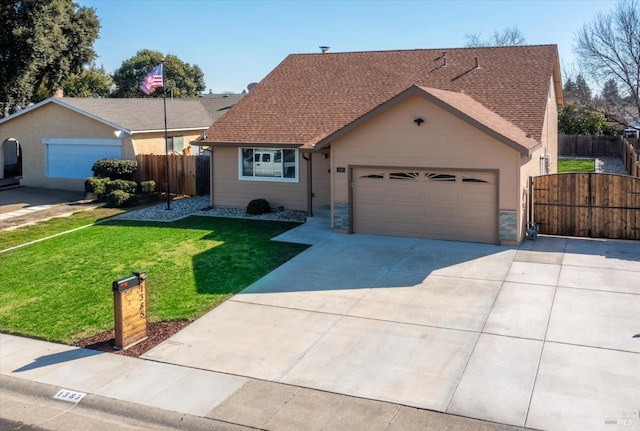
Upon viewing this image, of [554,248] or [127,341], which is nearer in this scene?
[127,341]

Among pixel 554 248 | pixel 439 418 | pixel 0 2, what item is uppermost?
pixel 0 2

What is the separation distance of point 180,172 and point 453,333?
18092mm

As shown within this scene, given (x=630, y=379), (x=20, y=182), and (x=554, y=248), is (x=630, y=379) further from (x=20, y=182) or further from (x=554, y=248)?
(x=20, y=182)

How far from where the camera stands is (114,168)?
84.3 ft

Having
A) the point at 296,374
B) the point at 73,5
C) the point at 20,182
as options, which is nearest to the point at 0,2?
the point at 73,5

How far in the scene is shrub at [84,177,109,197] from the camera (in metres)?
24.7

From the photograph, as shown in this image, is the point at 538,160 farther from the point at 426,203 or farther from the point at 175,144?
the point at 175,144

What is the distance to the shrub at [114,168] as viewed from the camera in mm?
25656

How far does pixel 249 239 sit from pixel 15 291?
248 inches

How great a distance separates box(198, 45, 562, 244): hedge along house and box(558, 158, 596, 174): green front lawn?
6.02 metres

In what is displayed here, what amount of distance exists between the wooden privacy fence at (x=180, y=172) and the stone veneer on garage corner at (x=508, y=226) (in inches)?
554

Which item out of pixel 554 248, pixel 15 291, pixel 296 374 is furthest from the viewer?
Answer: pixel 554 248

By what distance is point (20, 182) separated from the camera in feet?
98.2

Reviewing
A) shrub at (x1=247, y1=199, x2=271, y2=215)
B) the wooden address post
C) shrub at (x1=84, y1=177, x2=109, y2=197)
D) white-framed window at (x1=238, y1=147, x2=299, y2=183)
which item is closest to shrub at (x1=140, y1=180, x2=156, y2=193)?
shrub at (x1=84, y1=177, x2=109, y2=197)
